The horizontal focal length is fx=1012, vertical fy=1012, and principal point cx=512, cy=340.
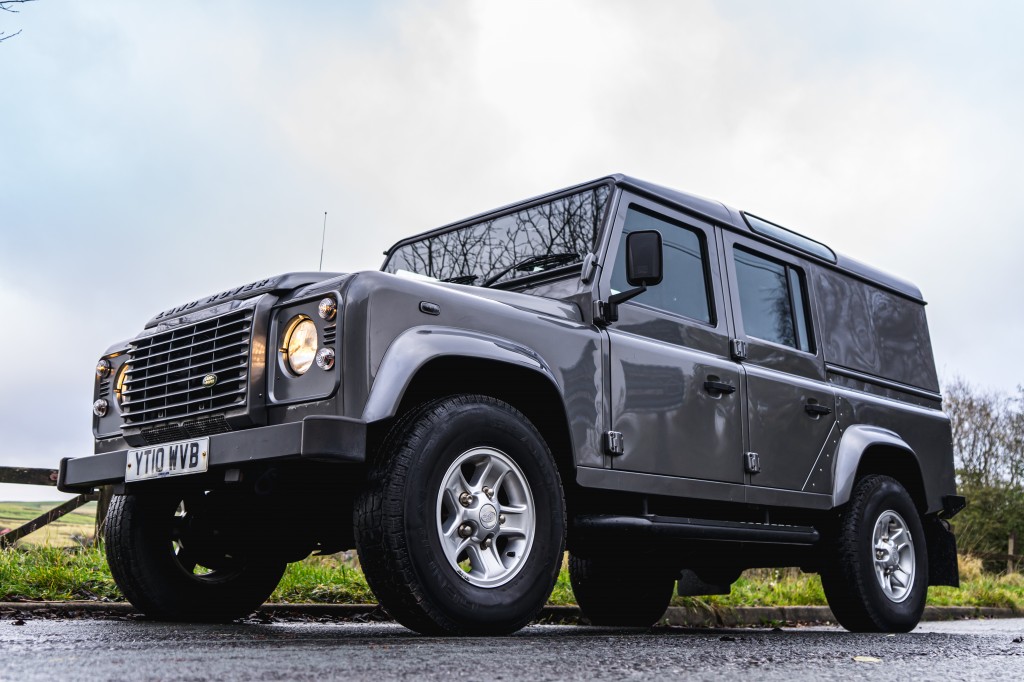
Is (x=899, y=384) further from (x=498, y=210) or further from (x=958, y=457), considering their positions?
(x=958, y=457)

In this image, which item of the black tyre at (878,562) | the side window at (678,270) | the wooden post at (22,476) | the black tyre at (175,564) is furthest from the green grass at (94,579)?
the side window at (678,270)

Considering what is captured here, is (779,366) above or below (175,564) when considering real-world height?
above

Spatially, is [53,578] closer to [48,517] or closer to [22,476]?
[48,517]

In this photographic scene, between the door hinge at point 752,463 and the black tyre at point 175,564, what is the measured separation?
8.55 feet

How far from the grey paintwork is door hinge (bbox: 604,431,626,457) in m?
0.02

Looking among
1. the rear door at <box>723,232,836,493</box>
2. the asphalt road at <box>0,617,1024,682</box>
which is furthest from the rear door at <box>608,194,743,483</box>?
the asphalt road at <box>0,617,1024,682</box>

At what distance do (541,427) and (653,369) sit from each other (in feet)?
2.49

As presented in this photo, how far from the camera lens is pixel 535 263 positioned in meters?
5.37

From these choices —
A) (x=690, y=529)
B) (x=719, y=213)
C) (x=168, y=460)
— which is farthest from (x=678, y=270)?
(x=168, y=460)

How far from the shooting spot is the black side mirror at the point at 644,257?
475cm

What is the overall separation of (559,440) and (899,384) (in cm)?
358

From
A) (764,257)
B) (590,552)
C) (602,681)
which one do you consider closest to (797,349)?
(764,257)

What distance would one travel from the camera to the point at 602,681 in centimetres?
254

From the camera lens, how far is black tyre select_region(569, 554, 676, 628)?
685 cm
